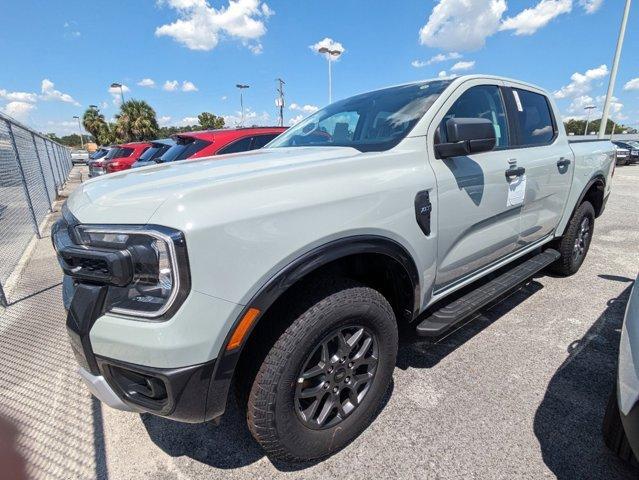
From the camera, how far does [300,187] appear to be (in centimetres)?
162

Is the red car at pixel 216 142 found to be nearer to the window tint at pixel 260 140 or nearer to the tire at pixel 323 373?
the window tint at pixel 260 140

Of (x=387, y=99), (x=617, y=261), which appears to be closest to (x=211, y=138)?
(x=387, y=99)

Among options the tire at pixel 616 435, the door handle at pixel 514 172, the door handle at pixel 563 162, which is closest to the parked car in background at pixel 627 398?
the tire at pixel 616 435

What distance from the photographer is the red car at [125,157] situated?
1084cm

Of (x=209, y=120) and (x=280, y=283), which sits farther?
(x=209, y=120)

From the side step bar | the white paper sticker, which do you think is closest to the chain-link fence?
the side step bar

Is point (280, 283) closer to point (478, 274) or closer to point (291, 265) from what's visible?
point (291, 265)

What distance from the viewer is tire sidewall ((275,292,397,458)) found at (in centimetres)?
162

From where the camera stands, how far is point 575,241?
4.01 metres

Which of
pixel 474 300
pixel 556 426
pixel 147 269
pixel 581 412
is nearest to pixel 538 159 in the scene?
pixel 474 300

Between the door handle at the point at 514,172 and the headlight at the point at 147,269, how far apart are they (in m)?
2.30

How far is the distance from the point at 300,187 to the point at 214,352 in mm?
753

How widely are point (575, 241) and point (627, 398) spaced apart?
10.0ft

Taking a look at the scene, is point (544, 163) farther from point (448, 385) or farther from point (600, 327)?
point (448, 385)
